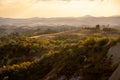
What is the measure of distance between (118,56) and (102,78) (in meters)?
3.27

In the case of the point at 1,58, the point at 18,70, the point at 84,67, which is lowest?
the point at 1,58

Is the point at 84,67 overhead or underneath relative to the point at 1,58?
overhead

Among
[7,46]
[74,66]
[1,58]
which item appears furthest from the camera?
[7,46]

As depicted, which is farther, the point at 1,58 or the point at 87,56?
the point at 1,58

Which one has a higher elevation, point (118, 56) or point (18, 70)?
point (118, 56)

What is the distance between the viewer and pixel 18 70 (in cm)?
3816

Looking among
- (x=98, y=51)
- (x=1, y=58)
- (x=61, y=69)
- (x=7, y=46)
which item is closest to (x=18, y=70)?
(x=61, y=69)

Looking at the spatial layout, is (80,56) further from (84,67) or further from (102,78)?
(102,78)

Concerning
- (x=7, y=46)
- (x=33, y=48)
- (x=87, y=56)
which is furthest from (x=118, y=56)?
(x=7, y=46)

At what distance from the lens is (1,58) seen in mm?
66562

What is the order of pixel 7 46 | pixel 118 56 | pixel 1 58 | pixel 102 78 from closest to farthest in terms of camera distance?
1. pixel 102 78
2. pixel 118 56
3. pixel 1 58
4. pixel 7 46

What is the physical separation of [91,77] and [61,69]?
15.3ft

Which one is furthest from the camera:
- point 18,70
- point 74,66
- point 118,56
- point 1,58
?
point 1,58

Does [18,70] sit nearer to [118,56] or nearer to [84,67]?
[84,67]
